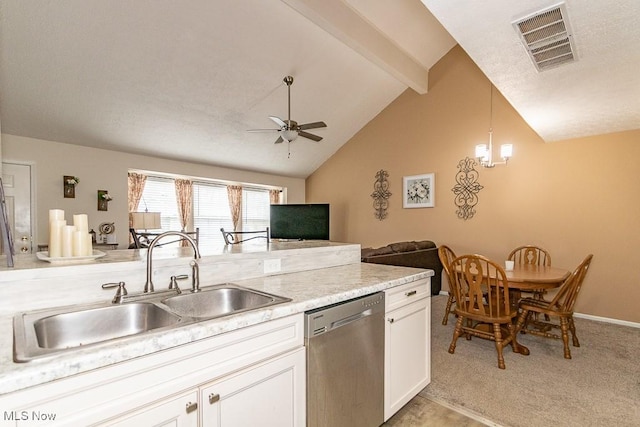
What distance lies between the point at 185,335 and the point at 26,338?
48 cm

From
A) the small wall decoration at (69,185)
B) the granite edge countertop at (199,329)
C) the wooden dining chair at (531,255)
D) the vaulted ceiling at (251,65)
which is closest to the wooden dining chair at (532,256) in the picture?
the wooden dining chair at (531,255)

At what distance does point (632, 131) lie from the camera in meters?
3.85

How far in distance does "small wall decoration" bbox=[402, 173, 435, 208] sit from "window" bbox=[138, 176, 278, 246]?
10.9 ft

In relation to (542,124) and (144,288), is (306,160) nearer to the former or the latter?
(542,124)

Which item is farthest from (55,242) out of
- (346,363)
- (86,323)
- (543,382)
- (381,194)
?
(381,194)

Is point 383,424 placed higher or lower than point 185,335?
lower

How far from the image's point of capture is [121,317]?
1382 millimetres

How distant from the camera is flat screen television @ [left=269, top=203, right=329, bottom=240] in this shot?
6633 mm

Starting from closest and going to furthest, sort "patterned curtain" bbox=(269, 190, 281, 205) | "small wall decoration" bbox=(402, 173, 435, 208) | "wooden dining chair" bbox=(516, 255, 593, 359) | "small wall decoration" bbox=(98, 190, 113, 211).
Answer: "wooden dining chair" bbox=(516, 255, 593, 359) → "small wall decoration" bbox=(98, 190, 113, 211) → "small wall decoration" bbox=(402, 173, 435, 208) → "patterned curtain" bbox=(269, 190, 281, 205)

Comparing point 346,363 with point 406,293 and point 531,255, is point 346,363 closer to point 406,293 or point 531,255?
point 406,293

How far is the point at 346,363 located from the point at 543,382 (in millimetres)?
1888

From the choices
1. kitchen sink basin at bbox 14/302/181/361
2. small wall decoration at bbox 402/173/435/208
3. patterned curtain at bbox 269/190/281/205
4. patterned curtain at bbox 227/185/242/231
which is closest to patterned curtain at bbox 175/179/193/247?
patterned curtain at bbox 227/185/242/231

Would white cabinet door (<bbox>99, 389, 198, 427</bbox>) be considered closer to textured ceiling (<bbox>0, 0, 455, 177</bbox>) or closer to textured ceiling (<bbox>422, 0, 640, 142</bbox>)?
textured ceiling (<bbox>422, 0, 640, 142</bbox>)

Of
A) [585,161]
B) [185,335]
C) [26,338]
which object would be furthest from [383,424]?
[585,161]
